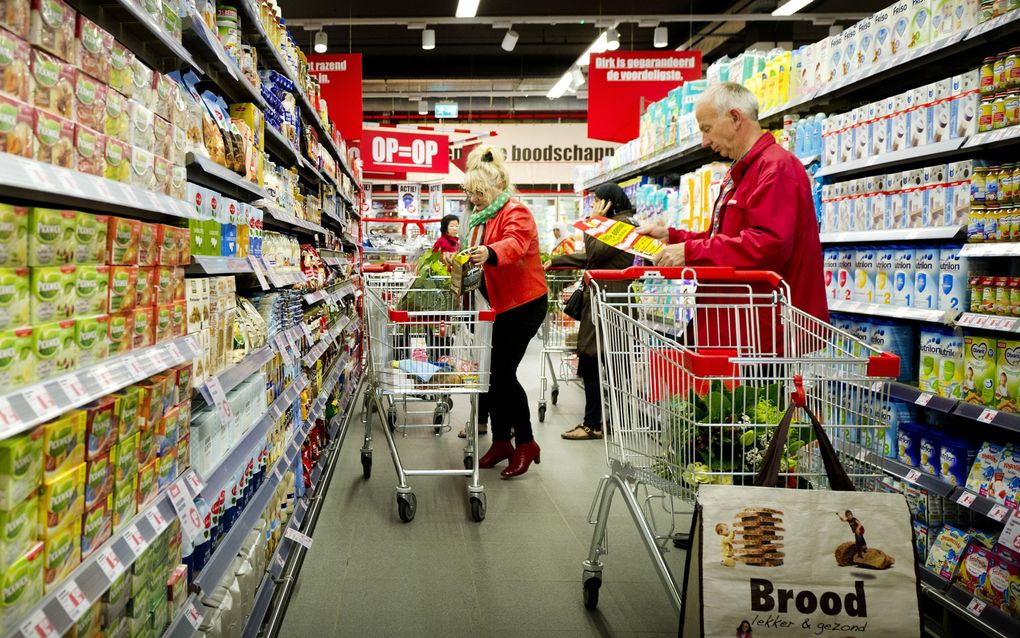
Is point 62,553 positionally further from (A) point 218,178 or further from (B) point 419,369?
(B) point 419,369

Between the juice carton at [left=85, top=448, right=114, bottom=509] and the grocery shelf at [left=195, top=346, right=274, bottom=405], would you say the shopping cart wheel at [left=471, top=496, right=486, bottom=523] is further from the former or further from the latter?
the juice carton at [left=85, top=448, right=114, bottom=509]

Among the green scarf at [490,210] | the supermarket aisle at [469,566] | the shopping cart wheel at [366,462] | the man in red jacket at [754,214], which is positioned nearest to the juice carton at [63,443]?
the supermarket aisle at [469,566]

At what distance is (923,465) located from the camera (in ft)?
10.6

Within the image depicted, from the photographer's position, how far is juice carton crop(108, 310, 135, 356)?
1.45 m

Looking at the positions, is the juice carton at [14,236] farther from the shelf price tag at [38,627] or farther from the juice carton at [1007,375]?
the juice carton at [1007,375]

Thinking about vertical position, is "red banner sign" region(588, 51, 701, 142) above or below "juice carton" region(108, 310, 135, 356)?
above

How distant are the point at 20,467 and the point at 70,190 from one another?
0.42m

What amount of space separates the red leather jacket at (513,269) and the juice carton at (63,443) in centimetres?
309

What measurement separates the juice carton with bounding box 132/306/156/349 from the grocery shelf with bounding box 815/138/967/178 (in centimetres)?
279

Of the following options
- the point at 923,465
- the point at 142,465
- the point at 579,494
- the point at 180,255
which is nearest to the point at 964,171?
the point at 923,465

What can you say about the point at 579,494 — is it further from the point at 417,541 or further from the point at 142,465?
the point at 142,465

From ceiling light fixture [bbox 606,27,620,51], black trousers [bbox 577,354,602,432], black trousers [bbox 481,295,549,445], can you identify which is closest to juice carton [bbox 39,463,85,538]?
black trousers [bbox 481,295,549,445]

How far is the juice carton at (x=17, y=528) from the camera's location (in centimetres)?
109

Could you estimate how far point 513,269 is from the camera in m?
4.40
